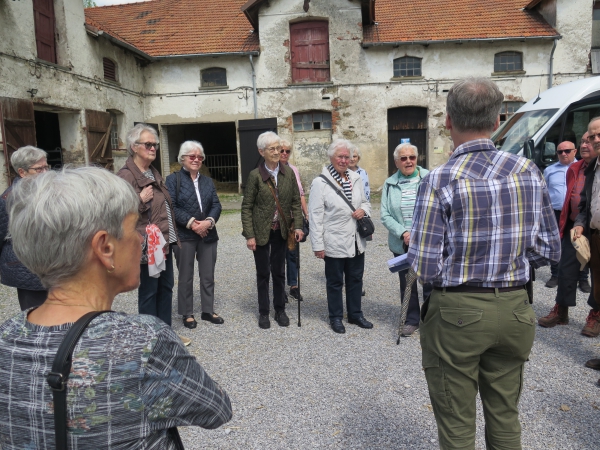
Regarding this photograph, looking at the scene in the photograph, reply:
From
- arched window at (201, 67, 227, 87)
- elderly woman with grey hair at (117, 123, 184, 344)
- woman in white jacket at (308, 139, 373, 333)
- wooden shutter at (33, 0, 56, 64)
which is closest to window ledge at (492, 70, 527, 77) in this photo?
arched window at (201, 67, 227, 87)

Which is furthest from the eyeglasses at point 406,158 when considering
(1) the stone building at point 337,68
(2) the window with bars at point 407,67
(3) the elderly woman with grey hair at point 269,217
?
(2) the window with bars at point 407,67

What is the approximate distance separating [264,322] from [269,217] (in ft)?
3.73

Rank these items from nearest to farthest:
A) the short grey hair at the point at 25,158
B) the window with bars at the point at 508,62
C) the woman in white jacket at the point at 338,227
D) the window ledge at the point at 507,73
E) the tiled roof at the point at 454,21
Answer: the short grey hair at the point at 25,158 < the woman in white jacket at the point at 338,227 < the tiled roof at the point at 454,21 < the window ledge at the point at 507,73 < the window with bars at the point at 508,62

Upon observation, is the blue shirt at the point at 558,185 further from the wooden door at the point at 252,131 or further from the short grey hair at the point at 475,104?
the wooden door at the point at 252,131

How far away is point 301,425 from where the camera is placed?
312 centimetres

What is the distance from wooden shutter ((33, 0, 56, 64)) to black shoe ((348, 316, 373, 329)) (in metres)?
11.7

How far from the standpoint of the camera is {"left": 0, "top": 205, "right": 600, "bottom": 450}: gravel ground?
2.97 meters

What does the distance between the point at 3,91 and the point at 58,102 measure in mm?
2063

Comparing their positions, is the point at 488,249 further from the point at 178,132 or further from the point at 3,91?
the point at 178,132

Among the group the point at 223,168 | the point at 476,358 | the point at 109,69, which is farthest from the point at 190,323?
the point at 223,168

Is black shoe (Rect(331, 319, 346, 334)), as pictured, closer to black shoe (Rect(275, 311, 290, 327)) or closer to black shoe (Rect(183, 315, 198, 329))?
black shoe (Rect(275, 311, 290, 327))

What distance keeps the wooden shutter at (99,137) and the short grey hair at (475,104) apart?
13.8 meters

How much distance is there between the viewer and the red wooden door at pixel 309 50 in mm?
17391

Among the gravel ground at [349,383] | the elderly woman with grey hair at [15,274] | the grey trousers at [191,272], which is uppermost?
the elderly woman with grey hair at [15,274]
